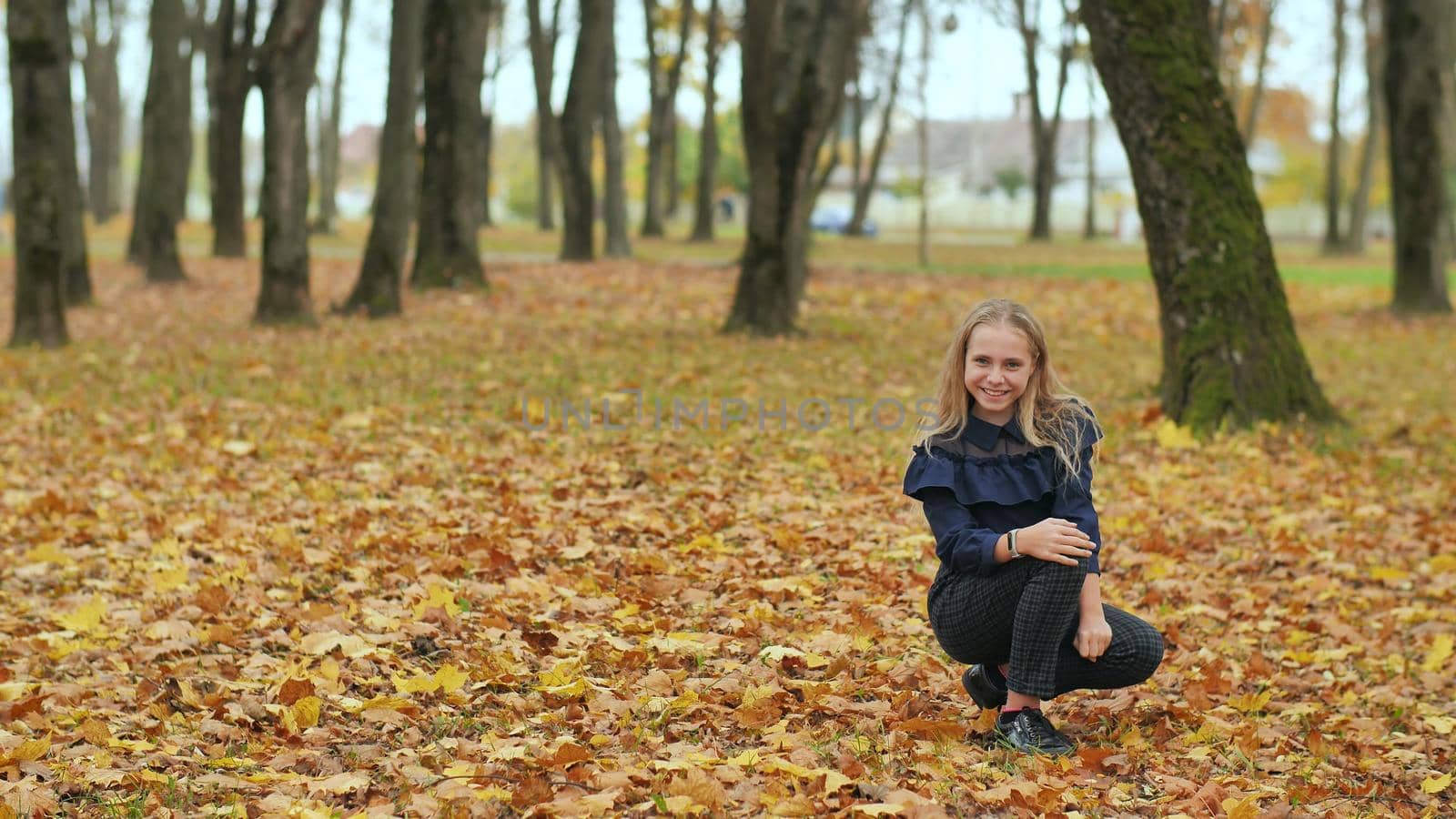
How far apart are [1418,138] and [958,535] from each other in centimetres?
1531

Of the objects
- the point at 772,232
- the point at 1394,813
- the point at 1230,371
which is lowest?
the point at 1394,813

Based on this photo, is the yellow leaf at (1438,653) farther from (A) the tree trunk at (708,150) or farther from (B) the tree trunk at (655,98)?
(B) the tree trunk at (655,98)

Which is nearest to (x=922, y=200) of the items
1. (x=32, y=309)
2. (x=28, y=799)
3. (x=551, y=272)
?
(x=551, y=272)

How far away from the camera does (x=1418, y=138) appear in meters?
17.1

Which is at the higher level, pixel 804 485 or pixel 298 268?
pixel 298 268

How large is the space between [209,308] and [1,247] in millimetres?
18543

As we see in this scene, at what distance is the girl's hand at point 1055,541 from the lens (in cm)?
396

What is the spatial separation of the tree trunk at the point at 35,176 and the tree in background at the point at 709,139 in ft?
70.9

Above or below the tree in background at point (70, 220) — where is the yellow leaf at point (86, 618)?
below

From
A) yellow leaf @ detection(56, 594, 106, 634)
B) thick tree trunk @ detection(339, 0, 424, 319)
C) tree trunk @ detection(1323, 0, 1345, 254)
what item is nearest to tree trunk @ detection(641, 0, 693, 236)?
tree trunk @ detection(1323, 0, 1345, 254)

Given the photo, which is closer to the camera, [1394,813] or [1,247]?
[1394,813]

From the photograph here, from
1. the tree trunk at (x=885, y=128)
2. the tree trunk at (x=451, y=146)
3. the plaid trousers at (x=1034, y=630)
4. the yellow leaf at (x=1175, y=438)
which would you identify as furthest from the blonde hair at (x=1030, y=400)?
the tree trunk at (x=885, y=128)

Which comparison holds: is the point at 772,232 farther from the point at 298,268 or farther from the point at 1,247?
the point at 1,247

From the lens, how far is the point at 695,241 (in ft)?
111
